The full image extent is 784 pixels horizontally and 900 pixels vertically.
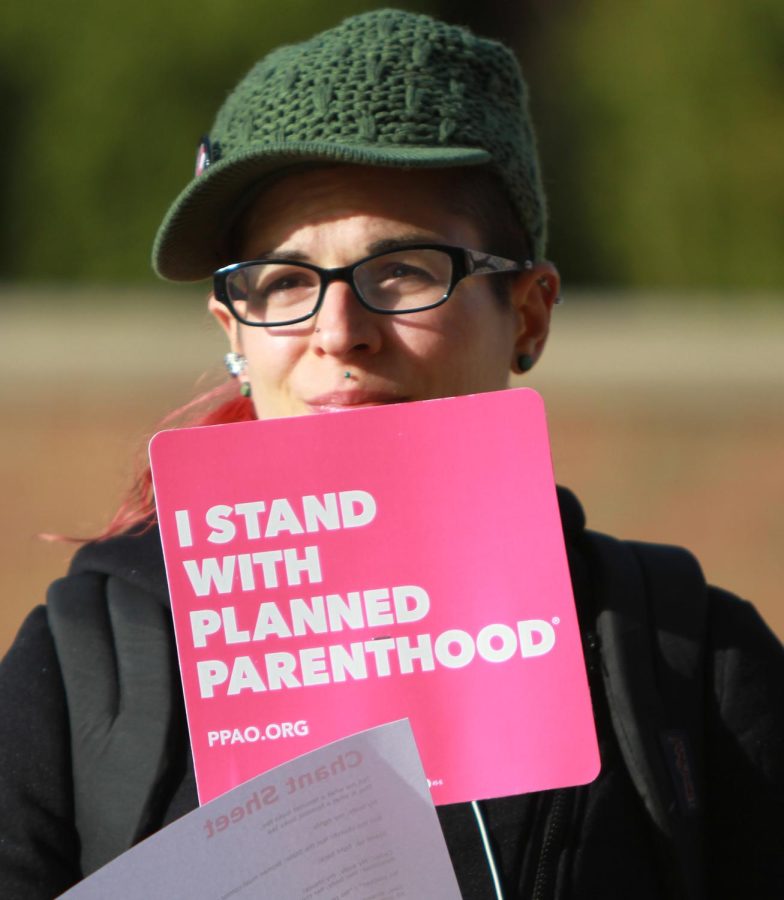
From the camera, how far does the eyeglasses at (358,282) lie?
6.72ft

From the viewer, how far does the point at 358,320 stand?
2023 millimetres

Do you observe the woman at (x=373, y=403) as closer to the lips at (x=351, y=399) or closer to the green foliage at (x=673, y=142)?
the lips at (x=351, y=399)

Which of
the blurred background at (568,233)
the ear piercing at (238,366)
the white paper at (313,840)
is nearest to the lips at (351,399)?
the ear piercing at (238,366)

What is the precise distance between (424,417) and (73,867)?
79cm

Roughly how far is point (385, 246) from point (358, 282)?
7cm

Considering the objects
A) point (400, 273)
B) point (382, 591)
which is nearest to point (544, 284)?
point (400, 273)

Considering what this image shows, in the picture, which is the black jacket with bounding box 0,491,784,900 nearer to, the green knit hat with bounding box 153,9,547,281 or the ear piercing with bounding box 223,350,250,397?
the ear piercing with bounding box 223,350,250,397

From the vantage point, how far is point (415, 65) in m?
2.08

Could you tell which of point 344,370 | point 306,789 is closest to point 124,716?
point 306,789

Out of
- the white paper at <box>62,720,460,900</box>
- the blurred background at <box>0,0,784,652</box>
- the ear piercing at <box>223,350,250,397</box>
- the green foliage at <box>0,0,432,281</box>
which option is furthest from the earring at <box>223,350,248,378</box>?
the green foliage at <box>0,0,432,281</box>

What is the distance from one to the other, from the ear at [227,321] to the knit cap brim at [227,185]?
6 centimetres

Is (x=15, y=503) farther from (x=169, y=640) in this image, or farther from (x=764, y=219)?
(x=169, y=640)

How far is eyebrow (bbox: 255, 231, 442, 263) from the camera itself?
6.76 feet

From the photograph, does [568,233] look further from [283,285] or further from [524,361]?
[283,285]
